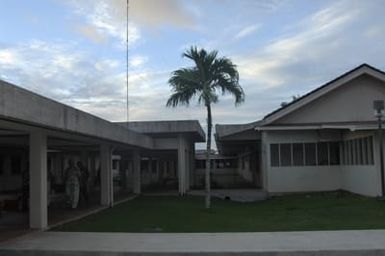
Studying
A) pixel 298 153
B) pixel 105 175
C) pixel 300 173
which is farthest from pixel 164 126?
pixel 105 175

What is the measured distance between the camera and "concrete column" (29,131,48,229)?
15.8m

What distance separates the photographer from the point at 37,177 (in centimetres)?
1584

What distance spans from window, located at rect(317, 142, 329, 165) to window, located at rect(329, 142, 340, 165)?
20 centimetres

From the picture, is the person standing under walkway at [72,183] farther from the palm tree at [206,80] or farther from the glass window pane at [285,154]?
the glass window pane at [285,154]

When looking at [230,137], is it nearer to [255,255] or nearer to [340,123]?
[340,123]

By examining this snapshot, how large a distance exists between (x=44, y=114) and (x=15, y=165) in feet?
93.6

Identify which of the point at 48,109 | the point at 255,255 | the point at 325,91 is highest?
the point at 325,91

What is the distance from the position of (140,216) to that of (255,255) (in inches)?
341

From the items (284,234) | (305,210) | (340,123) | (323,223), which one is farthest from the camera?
(340,123)

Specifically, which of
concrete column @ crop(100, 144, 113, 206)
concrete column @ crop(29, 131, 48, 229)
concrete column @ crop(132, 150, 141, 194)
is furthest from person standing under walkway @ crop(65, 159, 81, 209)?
concrete column @ crop(132, 150, 141, 194)

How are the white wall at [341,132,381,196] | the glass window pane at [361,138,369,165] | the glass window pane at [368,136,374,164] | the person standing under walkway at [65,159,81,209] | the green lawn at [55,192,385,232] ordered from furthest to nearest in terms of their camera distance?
the glass window pane at [361,138,369,165], the glass window pane at [368,136,374,164], the white wall at [341,132,381,196], the person standing under walkway at [65,159,81,209], the green lawn at [55,192,385,232]

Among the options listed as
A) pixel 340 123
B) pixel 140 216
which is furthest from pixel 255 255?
pixel 340 123

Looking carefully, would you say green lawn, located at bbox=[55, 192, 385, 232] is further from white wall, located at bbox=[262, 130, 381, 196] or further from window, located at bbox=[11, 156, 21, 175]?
window, located at bbox=[11, 156, 21, 175]

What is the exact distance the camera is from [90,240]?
1383 cm
